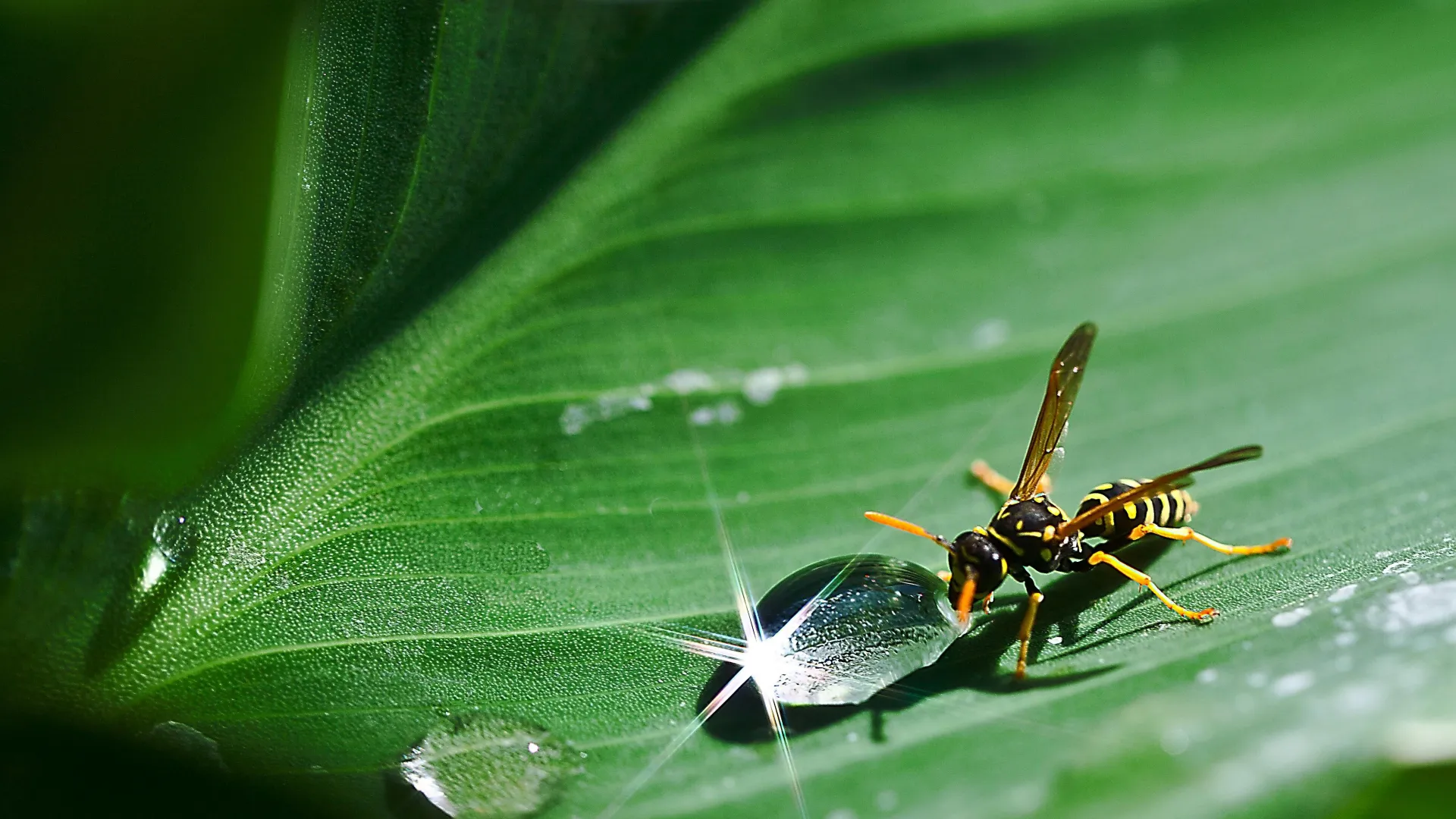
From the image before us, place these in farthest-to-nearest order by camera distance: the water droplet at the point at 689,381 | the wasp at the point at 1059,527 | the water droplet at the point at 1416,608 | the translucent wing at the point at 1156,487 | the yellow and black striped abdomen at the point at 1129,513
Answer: the water droplet at the point at 689,381, the yellow and black striped abdomen at the point at 1129,513, the wasp at the point at 1059,527, the translucent wing at the point at 1156,487, the water droplet at the point at 1416,608

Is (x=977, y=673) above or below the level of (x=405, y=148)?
below

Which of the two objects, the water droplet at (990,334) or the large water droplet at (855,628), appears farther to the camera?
the water droplet at (990,334)

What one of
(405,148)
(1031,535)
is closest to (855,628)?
(1031,535)

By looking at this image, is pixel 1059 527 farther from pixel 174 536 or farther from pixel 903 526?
pixel 174 536

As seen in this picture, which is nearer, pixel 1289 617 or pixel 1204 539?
pixel 1289 617

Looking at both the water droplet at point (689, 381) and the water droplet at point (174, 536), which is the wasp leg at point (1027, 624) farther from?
the water droplet at point (174, 536)

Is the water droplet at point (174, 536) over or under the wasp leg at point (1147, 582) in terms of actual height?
over

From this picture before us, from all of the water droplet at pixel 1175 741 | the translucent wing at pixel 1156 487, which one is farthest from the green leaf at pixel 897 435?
the translucent wing at pixel 1156 487

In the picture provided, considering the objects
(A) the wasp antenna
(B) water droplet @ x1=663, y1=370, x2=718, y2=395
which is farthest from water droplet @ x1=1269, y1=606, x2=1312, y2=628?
(B) water droplet @ x1=663, y1=370, x2=718, y2=395

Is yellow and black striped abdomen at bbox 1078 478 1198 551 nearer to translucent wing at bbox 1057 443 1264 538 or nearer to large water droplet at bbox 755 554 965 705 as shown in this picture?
translucent wing at bbox 1057 443 1264 538
